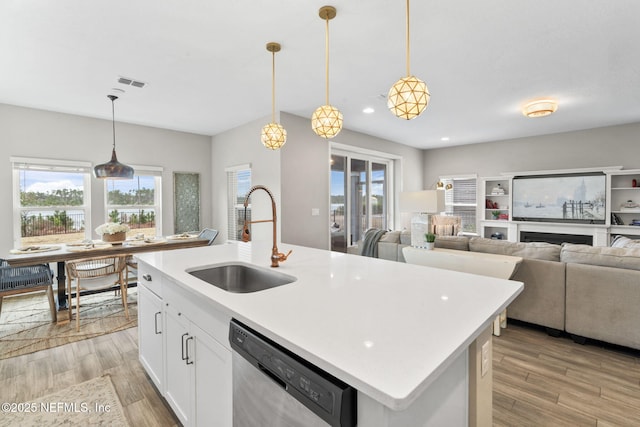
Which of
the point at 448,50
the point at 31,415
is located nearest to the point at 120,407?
the point at 31,415

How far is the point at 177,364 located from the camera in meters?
1.71

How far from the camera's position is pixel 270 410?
3.39 ft

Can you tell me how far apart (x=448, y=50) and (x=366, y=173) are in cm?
365

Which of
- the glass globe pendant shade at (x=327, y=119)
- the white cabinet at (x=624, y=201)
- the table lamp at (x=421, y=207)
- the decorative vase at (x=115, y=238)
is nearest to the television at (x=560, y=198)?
the white cabinet at (x=624, y=201)

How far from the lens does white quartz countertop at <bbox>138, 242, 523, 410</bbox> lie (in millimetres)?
755

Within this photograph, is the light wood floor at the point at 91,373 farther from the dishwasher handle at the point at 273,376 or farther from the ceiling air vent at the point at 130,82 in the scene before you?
the ceiling air vent at the point at 130,82

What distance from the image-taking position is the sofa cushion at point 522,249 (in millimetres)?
3032

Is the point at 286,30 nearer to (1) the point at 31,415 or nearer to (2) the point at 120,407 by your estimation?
(2) the point at 120,407

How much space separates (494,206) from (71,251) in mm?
7718

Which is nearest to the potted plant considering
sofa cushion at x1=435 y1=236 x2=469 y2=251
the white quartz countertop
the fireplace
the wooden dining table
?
sofa cushion at x1=435 y1=236 x2=469 y2=251

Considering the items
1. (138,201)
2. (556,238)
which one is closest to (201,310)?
(138,201)

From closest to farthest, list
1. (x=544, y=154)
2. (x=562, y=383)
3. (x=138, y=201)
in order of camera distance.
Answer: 1. (x=562, y=383)
2. (x=138, y=201)
3. (x=544, y=154)

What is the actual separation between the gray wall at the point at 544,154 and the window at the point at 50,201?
7350 mm

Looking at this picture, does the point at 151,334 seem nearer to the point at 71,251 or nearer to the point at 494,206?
the point at 71,251
